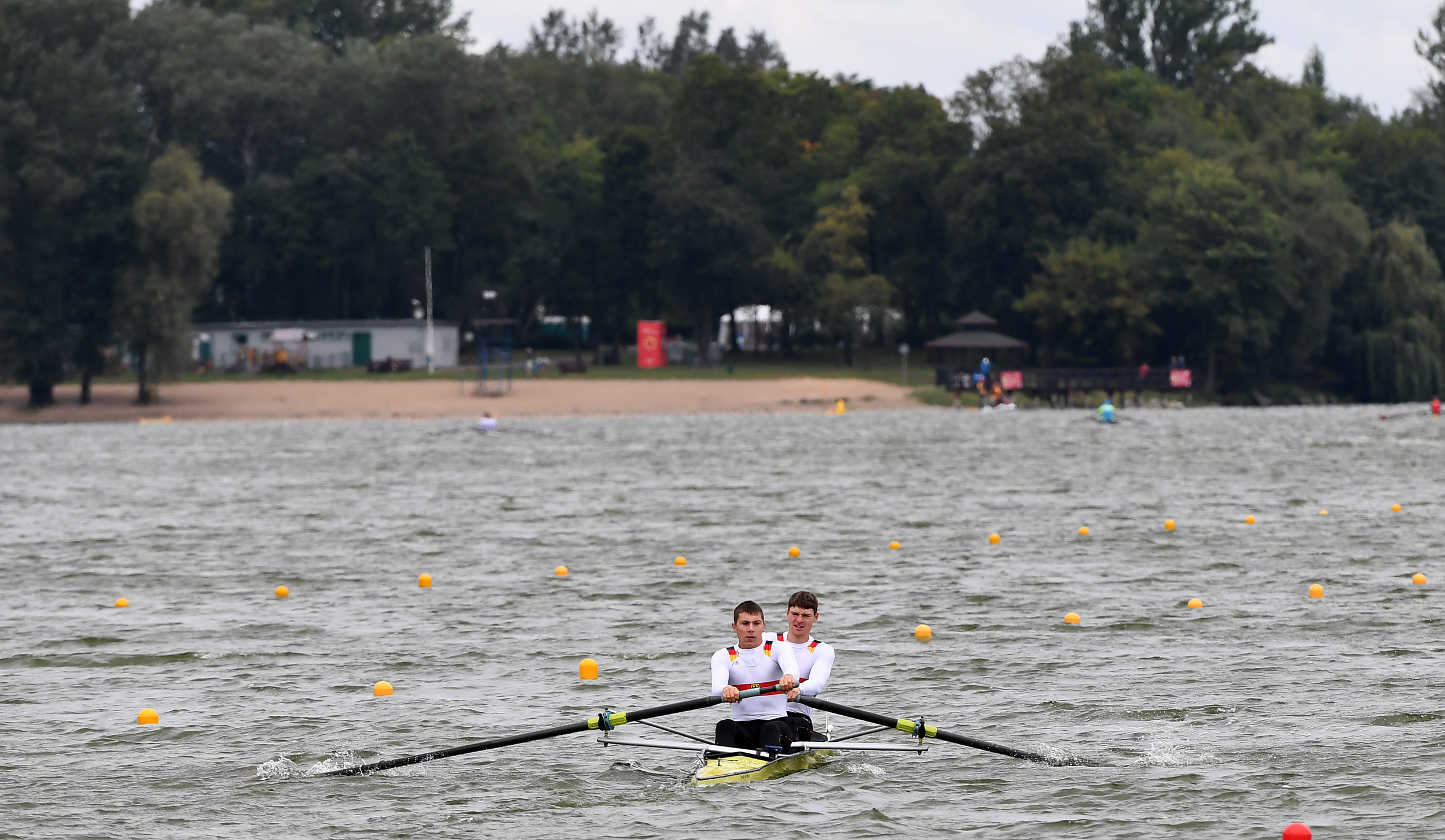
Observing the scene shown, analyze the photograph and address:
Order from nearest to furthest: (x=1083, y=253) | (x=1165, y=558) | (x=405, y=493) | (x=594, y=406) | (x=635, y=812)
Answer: (x=635, y=812) < (x=1165, y=558) < (x=405, y=493) < (x=594, y=406) < (x=1083, y=253)

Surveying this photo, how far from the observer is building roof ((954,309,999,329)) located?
100m

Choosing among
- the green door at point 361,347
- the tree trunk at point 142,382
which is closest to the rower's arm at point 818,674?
the tree trunk at point 142,382

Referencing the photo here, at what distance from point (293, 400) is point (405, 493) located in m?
48.8

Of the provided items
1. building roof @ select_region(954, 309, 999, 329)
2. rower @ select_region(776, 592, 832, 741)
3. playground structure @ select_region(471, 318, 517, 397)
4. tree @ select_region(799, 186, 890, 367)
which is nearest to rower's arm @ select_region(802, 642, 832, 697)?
rower @ select_region(776, 592, 832, 741)

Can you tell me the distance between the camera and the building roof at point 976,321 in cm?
10006

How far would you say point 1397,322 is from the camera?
102 m

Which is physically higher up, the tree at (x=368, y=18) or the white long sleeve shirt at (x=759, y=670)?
the tree at (x=368, y=18)

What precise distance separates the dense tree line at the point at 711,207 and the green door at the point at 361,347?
683 centimetres

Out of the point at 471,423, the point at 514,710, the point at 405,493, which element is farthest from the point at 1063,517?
the point at 471,423

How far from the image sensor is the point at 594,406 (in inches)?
3612

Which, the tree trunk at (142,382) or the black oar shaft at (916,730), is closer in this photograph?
the black oar shaft at (916,730)

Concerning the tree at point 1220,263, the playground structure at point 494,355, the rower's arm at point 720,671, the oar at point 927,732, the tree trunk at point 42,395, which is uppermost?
the tree at point 1220,263

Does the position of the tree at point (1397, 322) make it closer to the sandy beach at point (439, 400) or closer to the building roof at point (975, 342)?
the building roof at point (975, 342)

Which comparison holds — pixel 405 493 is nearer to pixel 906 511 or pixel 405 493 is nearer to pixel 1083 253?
pixel 906 511
